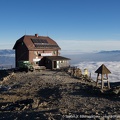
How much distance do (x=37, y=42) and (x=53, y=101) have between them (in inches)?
1323

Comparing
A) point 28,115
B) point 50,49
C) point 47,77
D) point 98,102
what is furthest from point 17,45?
point 28,115

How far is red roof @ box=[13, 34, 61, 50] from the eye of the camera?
55469mm

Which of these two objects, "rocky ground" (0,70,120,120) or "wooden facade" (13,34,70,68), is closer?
"rocky ground" (0,70,120,120)

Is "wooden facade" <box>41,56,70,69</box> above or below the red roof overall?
below

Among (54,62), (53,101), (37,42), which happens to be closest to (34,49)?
(37,42)

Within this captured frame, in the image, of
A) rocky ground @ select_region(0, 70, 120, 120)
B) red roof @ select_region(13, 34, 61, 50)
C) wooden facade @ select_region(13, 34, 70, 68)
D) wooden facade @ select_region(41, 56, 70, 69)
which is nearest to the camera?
rocky ground @ select_region(0, 70, 120, 120)

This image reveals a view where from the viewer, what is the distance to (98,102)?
24.5 metres

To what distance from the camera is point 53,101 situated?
2531cm

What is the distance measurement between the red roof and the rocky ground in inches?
666

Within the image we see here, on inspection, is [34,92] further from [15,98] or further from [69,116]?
[69,116]

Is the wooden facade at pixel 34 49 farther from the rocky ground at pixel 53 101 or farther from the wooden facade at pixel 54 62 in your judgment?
the rocky ground at pixel 53 101

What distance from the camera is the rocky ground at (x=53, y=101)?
734 inches

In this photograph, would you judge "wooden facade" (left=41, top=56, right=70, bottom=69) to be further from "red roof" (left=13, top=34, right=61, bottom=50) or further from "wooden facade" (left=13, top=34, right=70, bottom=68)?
"red roof" (left=13, top=34, right=61, bottom=50)

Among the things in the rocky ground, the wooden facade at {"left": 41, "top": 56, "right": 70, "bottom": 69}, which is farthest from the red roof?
the rocky ground
